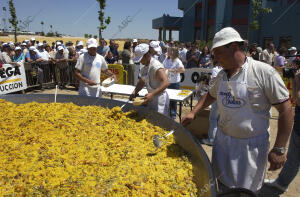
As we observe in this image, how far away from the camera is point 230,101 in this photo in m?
1.82

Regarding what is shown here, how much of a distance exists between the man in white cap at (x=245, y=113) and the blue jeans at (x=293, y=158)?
4.24 feet

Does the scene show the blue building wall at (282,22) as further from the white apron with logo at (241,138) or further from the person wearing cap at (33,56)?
the white apron with logo at (241,138)

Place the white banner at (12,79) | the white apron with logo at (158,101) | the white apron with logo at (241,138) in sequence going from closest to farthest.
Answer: the white apron with logo at (241,138) < the white apron with logo at (158,101) < the white banner at (12,79)

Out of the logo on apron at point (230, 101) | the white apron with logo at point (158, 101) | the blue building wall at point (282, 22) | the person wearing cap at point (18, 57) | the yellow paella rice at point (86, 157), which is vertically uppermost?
the blue building wall at point (282, 22)

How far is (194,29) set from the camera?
29266mm

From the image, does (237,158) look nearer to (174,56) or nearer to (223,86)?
(223,86)

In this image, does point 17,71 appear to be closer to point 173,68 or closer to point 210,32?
point 173,68

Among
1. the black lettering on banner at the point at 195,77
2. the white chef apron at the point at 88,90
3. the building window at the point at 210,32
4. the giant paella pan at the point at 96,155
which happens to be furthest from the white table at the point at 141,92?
the building window at the point at 210,32

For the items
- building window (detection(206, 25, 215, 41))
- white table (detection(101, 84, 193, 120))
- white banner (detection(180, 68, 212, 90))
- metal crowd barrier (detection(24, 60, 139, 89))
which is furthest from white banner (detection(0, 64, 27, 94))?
building window (detection(206, 25, 215, 41))

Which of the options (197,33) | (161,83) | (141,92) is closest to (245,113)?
(161,83)

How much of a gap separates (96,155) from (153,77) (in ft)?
4.56

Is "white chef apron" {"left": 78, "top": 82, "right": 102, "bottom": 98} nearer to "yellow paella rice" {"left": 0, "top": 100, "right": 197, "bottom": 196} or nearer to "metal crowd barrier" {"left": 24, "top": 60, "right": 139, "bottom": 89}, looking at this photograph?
"yellow paella rice" {"left": 0, "top": 100, "right": 197, "bottom": 196}

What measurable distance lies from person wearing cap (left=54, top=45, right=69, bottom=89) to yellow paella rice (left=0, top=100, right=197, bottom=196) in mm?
6776

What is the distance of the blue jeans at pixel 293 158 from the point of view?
2.83m
